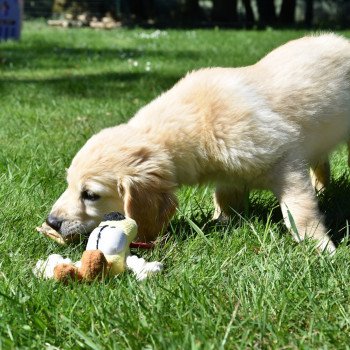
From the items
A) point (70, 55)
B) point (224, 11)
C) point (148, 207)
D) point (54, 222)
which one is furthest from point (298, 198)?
point (224, 11)

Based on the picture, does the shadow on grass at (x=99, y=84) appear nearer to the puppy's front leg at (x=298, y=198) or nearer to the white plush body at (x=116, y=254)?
the puppy's front leg at (x=298, y=198)

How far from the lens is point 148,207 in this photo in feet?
9.51

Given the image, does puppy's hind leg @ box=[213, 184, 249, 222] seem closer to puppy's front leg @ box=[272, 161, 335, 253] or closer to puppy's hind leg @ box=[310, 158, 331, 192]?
puppy's front leg @ box=[272, 161, 335, 253]

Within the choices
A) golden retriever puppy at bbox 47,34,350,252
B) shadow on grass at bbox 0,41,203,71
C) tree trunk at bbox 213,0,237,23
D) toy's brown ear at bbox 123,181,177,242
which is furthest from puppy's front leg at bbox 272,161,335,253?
tree trunk at bbox 213,0,237,23

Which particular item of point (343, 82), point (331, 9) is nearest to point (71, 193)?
point (343, 82)

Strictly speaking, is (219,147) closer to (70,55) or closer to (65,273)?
(65,273)

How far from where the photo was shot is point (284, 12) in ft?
77.7

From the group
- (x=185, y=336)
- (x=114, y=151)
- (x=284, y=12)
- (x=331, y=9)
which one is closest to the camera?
(x=185, y=336)

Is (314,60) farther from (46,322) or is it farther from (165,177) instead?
(46,322)

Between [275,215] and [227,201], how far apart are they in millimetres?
246

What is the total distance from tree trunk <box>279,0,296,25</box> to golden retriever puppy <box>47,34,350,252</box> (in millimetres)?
20881

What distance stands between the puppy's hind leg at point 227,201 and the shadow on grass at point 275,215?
0.05m

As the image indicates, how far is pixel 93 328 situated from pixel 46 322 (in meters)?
0.18

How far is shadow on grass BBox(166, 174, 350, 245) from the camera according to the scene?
123 inches
